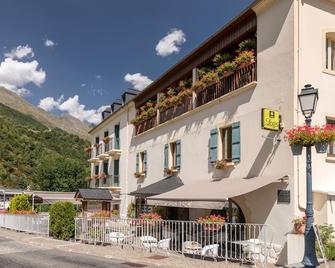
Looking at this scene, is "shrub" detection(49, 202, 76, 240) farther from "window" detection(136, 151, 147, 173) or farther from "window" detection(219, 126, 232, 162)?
"window" detection(219, 126, 232, 162)

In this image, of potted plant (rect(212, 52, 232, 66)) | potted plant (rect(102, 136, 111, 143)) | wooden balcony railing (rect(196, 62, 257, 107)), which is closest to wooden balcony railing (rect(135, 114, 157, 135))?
wooden balcony railing (rect(196, 62, 257, 107))

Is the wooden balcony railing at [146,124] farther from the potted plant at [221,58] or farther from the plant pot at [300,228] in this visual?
the plant pot at [300,228]

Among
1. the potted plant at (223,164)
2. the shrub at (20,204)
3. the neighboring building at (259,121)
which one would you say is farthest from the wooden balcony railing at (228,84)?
the shrub at (20,204)

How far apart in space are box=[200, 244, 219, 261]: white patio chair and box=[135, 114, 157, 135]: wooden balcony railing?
12.5 m

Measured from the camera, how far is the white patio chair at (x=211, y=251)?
12594 mm

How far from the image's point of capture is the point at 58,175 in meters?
60.7

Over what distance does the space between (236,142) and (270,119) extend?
2.63m

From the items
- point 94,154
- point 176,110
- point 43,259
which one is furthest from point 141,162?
point 43,259

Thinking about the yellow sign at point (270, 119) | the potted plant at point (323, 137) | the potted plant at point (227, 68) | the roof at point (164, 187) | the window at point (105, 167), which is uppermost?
the potted plant at point (227, 68)

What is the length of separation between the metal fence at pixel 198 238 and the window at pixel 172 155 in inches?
213

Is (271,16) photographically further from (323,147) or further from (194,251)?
(194,251)

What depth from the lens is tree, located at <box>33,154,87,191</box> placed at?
60000mm

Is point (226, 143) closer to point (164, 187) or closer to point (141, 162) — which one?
point (164, 187)

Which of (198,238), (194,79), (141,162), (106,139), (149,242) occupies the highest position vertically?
(194,79)
